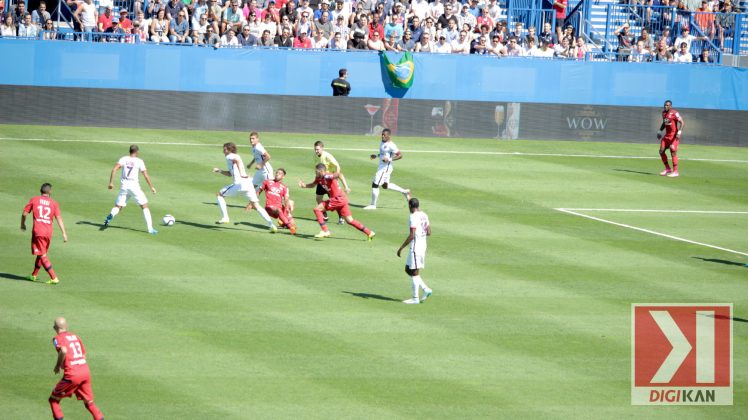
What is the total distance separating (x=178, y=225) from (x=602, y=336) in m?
10.7

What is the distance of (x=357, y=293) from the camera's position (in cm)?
2075

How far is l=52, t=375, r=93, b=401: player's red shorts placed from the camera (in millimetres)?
13899

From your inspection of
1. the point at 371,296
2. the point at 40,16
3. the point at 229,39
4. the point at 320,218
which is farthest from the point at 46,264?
the point at 229,39

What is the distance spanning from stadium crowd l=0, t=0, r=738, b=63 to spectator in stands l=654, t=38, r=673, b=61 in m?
0.04

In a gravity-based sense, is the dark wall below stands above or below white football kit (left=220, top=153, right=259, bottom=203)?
above

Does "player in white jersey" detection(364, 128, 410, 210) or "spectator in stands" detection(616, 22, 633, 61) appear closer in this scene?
"player in white jersey" detection(364, 128, 410, 210)

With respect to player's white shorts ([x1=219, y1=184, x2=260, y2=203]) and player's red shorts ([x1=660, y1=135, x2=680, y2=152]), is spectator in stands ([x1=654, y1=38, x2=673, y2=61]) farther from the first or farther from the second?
player's white shorts ([x1=219, y1=184, x2=260, y2=203])

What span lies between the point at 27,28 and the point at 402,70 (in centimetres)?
1342

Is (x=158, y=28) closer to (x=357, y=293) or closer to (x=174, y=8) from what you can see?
(x=174, y=8)

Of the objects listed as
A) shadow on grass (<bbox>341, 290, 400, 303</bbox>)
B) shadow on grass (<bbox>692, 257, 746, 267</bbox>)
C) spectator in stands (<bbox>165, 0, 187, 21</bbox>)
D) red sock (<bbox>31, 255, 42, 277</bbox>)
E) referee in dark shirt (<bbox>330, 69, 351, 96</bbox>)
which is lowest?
shadow on grass (<bbox>341, 290, 400, 303</bbox>)

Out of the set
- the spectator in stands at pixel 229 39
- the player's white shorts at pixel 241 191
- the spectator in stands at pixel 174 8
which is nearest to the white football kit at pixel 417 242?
the player's white shorts at pixel 241 191

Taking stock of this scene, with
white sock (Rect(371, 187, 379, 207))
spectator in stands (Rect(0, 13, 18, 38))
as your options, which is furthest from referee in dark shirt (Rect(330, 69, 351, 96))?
white sock (Rect(371, 187, 379, 207))

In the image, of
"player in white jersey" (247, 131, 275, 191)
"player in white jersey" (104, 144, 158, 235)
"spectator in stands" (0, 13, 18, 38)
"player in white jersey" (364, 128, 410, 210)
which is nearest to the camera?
"player in white jersey" (104, 144, 158, 235)

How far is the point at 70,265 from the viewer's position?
21.7 meters
